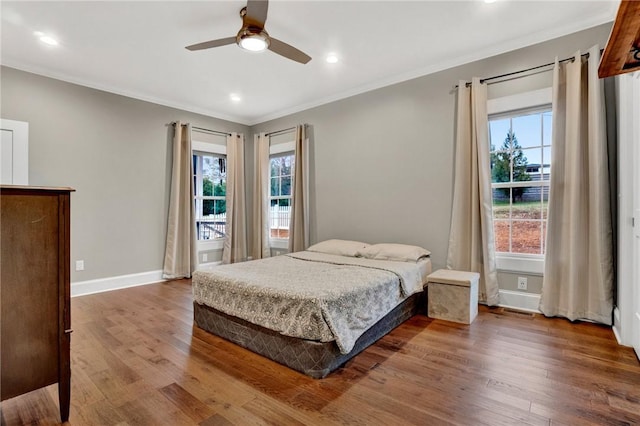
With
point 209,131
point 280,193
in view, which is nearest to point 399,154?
point 280,193

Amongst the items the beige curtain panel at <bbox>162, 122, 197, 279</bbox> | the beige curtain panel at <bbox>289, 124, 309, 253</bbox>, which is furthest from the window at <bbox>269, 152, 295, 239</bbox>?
the beige curtain panel at <bbox>162, 122, 197, 279</bbox>

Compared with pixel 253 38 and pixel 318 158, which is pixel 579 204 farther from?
pixel 318 158

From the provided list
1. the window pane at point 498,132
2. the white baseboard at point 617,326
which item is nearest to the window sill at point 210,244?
the window pane at point 498,132

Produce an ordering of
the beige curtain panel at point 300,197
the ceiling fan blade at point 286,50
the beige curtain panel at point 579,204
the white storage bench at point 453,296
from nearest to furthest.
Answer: the ceiling fan blade at point 286,50 → the beige curtain panel at point 579,204 → the white storage bench at point 453,296 → the beige curtain panel at point 300,197

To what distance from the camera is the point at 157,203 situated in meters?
4.70

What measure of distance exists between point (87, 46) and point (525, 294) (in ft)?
16.6

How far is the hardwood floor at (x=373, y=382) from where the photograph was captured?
159 cm

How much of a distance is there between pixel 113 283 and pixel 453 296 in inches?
166

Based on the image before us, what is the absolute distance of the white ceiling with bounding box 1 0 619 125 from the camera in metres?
2.60

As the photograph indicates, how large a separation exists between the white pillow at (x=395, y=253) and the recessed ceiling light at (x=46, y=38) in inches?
149

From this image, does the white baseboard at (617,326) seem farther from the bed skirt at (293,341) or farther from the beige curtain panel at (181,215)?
the beige curtain panel at (181,215)

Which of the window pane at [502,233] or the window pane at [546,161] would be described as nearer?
the window pane at [546,161]

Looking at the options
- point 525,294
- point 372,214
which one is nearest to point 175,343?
point 372,214

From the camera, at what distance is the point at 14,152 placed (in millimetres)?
3451
